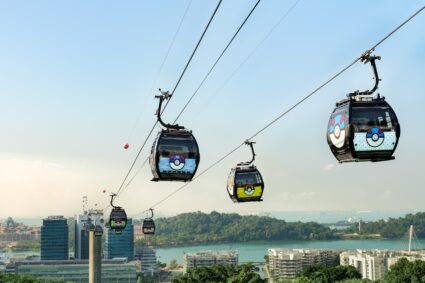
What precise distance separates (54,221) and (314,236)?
10473cm

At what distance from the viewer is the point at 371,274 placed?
8788 cm

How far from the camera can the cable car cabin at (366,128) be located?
500cm

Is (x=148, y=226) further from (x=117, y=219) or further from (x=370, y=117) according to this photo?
(x=370, y=117)

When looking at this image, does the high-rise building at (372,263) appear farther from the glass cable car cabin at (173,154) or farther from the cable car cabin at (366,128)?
the cable car cabin at (366,128)

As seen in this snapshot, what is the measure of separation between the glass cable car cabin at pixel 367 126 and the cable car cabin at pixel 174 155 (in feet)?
9.05

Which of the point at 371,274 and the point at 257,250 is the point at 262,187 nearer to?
the point at 371,274

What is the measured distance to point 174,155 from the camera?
733 cm

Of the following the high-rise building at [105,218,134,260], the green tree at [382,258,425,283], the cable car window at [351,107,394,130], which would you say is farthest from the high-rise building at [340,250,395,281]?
the cable car window at [351,107,394,130]

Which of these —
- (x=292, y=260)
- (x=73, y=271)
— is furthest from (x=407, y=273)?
(x=73, y=271)

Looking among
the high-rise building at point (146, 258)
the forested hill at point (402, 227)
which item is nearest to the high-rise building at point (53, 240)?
the high-rise building at point (146, 258)

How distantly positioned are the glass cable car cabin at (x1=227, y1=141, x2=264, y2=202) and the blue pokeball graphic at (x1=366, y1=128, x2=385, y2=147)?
4931mm

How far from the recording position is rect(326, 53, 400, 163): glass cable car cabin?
4992 millimetres

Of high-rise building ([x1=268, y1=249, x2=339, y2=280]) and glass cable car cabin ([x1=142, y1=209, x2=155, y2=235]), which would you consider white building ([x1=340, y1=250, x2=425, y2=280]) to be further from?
glass cable car cabin ([x1=142, y1=209, x2=155, y2=235])

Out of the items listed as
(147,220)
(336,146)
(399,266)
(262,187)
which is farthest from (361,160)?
(399,266)
